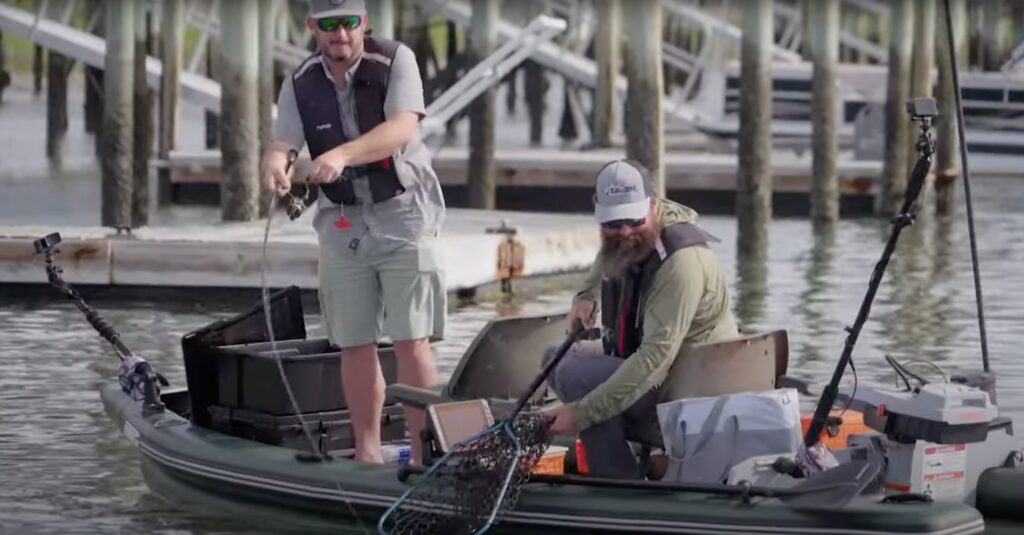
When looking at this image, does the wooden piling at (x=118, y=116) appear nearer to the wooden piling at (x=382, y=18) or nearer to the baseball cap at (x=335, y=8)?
the wooden piling at (x=382, y=18)

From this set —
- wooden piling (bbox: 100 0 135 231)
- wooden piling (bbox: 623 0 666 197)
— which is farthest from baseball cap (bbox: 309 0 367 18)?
wooden piling (bbox: 100 0 135 231)

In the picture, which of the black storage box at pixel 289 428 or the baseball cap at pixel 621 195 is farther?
the black storage box at pixel 289 428

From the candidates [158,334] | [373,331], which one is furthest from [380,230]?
[158,334]

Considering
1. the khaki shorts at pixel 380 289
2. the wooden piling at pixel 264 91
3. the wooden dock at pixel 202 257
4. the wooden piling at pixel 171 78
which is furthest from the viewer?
the wooden piling at pixel 171 78

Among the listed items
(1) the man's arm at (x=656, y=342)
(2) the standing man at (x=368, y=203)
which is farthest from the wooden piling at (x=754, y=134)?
(1) the man's arm at (x=656, y=342)

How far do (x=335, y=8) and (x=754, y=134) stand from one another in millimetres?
12434

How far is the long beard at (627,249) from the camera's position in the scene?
25.5 feet

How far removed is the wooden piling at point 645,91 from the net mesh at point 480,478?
38.1ft

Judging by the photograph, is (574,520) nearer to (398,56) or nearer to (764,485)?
(764,485)

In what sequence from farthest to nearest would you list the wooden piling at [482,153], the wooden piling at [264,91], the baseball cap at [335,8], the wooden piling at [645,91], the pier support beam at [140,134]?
the wooden piling at [482,153]
the pier support beam at [140,134]
the wooden piling at [645,91]
the wooden piling at [264,91]
the baseball cap at [335,8]

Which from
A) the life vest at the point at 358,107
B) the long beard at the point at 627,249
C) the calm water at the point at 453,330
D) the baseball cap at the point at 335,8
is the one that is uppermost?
the baseball cap at the point at 335,8

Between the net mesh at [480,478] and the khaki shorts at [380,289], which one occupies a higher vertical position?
the khaki shorts at [380,289]

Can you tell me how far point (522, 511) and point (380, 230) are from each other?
1.15m

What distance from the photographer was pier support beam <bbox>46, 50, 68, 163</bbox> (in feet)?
106
